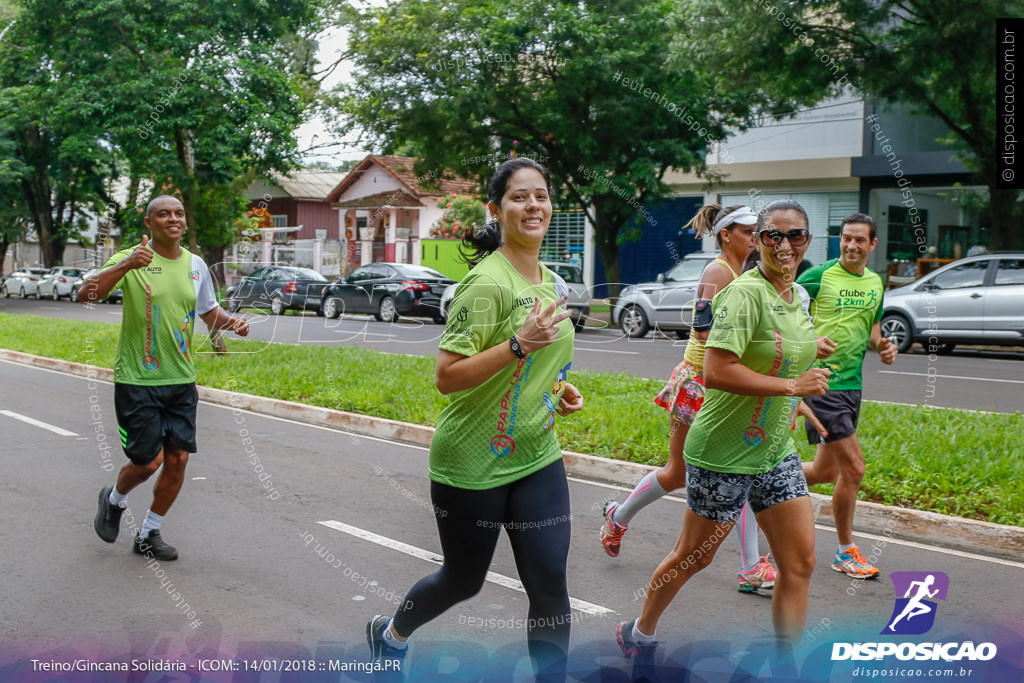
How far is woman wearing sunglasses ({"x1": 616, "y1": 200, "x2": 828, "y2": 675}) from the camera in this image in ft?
11.1

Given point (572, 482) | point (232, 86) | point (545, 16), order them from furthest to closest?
1. point (545, 16)
2. point (232, 86)
3. point (572, 482)

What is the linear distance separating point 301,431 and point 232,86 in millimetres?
8282

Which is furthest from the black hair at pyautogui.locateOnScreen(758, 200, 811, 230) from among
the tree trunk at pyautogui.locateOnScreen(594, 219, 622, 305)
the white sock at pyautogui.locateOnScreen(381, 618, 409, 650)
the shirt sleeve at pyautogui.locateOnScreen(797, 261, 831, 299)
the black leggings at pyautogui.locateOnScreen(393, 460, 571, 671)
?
the tree trunk at pyautogui.locateOnScreen(594, 219, 622, 305)

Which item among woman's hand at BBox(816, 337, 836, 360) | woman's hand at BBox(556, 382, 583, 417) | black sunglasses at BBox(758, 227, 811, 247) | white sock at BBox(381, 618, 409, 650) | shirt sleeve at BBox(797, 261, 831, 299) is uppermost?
black sunglasses at BBox(758, 227, 811, 247)

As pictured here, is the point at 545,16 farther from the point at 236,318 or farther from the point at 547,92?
the point at 236,318

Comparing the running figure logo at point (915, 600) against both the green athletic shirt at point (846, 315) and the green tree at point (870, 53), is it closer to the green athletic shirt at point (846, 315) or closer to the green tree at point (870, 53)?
the green athletic shirt at point (846, 315)

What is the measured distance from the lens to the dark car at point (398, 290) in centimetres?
2402

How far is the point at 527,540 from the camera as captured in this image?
3.10 meters

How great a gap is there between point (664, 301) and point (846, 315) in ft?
47.2

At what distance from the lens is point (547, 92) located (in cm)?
2216

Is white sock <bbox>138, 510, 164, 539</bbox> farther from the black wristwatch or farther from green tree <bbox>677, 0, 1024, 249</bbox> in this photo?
green tree <bbox>677, 0, 1024, 249</bbox>

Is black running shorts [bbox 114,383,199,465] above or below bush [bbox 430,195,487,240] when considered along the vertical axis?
below

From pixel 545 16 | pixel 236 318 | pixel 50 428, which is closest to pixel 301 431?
pixel 50 428

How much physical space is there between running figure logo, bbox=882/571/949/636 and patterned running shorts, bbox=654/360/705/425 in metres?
1.25
